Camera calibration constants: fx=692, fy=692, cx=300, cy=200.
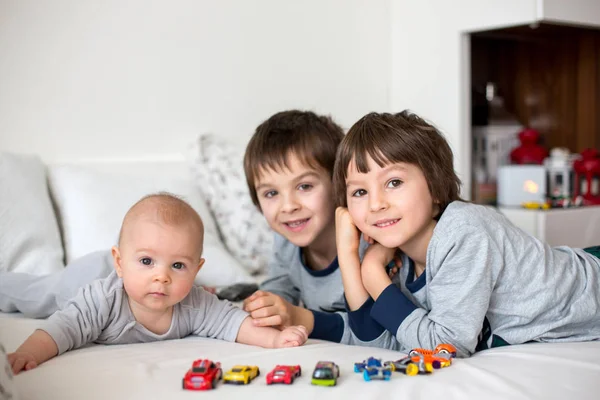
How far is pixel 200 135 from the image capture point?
2379 millimetres

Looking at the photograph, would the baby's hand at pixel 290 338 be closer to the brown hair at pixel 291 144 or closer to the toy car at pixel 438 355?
the toy car at pixel 438 355

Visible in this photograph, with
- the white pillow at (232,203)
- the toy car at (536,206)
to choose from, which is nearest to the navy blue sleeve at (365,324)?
the white pillow at (232,203)

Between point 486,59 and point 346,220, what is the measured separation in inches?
84.2

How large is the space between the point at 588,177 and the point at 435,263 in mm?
1710

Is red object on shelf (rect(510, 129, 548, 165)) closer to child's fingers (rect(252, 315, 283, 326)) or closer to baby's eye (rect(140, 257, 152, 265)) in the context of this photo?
child's fingers (rect(252, 315, 283, 326))

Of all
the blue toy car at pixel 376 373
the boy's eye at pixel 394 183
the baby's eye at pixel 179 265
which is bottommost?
the blue toy car at pixel 376 373

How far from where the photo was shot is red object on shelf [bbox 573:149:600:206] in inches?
105

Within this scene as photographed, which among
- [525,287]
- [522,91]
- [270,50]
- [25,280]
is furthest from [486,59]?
[25,280]

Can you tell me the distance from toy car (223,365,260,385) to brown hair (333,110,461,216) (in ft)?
1.57

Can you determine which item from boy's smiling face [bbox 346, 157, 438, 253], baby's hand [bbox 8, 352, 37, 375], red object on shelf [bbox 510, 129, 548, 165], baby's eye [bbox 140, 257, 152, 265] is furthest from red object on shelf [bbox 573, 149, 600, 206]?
baby's hand [bbox 8, 352, 37, 375]

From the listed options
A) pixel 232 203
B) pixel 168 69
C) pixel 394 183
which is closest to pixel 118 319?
pixel 394 183

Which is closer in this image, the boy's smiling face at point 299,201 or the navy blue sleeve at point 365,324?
the navy blue sleeve at point 365,324

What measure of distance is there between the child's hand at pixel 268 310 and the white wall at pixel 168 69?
104 centimetres

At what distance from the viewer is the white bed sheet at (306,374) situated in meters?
0.95
